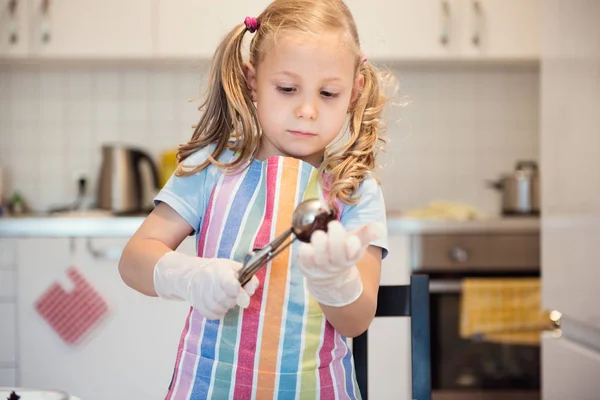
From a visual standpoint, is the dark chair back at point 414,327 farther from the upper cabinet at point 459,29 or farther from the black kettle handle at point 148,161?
the black kettle handle at point 148,161

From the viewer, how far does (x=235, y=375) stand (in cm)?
78

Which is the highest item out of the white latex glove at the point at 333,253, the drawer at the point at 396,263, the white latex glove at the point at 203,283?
the white latex glove at the point at 333,253

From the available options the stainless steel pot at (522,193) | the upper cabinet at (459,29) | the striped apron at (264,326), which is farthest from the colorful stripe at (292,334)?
the stainless steel pot at (522,193)

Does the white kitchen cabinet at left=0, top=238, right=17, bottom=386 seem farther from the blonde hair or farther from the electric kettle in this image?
the blonde hair

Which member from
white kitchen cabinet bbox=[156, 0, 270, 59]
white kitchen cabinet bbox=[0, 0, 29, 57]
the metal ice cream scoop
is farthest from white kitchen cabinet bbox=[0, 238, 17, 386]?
the metal ice cream scoop

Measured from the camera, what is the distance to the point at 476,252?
223 centimetres

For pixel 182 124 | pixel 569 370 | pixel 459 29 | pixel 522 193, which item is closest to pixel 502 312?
pixel 522 193

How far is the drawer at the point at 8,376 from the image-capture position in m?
2.11

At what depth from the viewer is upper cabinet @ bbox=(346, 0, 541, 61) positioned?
7.79 feet

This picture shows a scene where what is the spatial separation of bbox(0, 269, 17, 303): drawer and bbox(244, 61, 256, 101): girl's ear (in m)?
1.51

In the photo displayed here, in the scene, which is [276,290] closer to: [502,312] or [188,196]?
[188,196]

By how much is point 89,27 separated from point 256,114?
5.44ft

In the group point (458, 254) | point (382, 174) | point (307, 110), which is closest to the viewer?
point (307, 110)

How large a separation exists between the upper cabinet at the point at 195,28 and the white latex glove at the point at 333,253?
5.73ft
